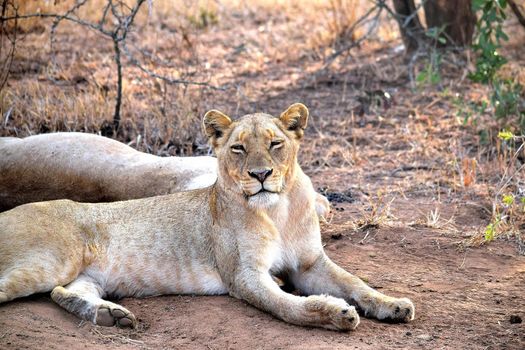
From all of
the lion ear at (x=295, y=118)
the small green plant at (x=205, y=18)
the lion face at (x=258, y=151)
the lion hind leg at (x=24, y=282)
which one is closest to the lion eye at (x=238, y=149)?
the lion face at (x=258, y=151)

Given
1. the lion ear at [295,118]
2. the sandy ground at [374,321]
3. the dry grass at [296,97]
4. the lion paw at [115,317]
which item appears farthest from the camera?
the dry grass at [296,97]

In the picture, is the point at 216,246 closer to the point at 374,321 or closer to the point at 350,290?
the point at 350,290

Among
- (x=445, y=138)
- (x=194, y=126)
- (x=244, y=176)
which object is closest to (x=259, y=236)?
(x=244, y=176)

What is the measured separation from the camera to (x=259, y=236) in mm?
4379

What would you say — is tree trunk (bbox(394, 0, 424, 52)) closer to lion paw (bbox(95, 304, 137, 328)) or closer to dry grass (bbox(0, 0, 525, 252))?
dry grass (bbox(0, 0, 525, 252))

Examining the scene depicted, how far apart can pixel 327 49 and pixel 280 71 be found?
778 mm

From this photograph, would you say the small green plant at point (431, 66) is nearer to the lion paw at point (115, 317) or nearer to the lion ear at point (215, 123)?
the lion ear at point (215, 123)

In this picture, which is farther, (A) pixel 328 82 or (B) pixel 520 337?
(A) pixel 328 82

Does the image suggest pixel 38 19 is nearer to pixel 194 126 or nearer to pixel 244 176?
pixel 194 126

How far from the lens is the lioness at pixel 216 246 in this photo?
4.20 meters

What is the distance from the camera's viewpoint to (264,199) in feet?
13.9

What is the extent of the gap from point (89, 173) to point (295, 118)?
1.78 metres

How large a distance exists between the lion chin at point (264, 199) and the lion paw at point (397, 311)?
702mm

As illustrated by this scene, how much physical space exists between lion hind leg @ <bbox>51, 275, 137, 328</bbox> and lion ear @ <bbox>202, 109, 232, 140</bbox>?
0.99 metres
